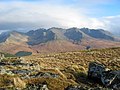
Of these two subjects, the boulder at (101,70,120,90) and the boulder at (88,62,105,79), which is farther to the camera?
the boulder at (88,62,105,79)

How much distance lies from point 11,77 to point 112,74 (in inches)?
578

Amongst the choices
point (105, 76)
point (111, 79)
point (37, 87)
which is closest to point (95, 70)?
point (105, 76)

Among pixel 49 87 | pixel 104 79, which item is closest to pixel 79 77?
pixel 104 79

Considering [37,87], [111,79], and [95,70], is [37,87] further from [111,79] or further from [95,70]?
[95,70]

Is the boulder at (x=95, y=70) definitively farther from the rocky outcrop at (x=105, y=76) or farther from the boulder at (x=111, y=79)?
the boulder at (x=111, y=79)

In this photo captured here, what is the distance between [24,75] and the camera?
45.8 m

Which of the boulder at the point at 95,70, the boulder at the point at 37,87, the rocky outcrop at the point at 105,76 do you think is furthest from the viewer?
the boulder at the point at 95,70

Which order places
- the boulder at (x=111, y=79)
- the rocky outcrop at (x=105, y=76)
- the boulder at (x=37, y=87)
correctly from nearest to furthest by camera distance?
the boulder at (x=37, y=87)
the boulder at (x=111, y=79)
the rocky outcrop at (x=105, y=76)

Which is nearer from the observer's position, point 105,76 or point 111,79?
point 111,79

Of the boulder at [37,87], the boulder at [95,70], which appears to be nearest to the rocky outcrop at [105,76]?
the boulder at [95,70]

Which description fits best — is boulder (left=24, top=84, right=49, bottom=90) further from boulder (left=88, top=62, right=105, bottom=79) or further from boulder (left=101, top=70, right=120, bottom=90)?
boulder (left=88, top=62, right=105, bottom=79)

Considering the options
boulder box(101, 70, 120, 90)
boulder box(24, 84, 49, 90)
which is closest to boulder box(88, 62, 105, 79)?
boulder box(101, 70, 120, 90)

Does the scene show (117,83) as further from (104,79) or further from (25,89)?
(25,89)

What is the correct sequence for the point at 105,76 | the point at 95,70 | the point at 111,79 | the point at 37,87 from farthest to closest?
the point at 95,70, the point at 105,76, the point at 111,79, the point at 37,87
